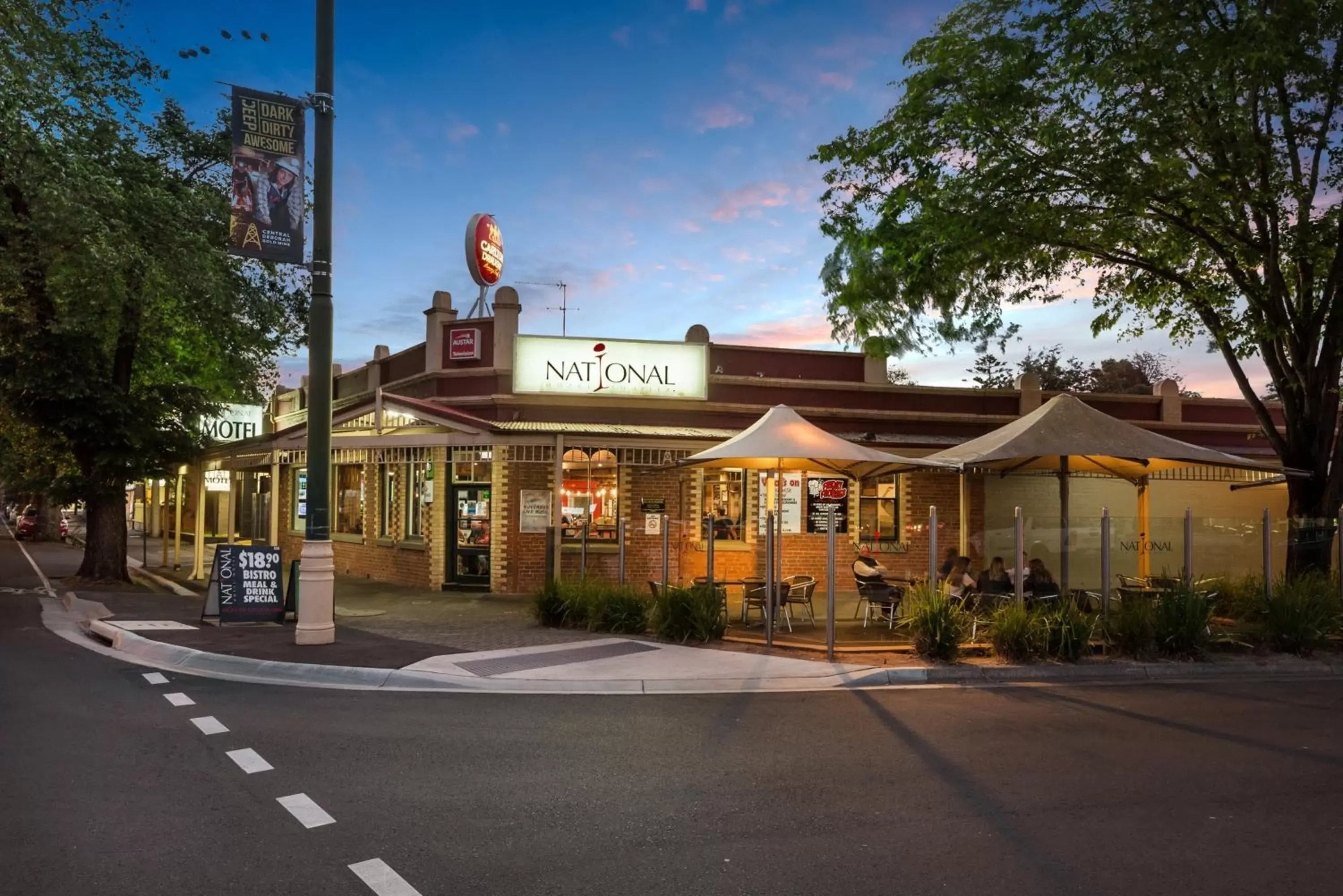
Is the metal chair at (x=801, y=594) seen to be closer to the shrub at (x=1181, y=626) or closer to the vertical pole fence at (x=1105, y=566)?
the vertical pole fence at (x=1105, y=566)

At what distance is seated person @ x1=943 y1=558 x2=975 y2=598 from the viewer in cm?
1221

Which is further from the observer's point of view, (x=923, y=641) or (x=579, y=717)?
(x=923, y=641)

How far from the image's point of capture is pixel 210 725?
7426 millimetres

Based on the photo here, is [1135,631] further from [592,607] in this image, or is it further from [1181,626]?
→ [592,607]

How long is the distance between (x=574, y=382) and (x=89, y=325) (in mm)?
8568

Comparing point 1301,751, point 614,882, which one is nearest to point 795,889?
point 614,882

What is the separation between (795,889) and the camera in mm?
4375

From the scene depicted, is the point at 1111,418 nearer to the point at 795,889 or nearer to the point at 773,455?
the point at 773,455

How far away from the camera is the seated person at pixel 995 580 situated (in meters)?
12.2

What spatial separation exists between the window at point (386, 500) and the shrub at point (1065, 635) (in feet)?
45.4

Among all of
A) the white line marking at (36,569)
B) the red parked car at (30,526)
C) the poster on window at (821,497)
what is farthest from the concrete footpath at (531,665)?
the red parked car at (30,526)

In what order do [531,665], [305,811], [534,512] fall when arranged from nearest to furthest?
1. [305,811]
2. [531,665]
3. [534,512]

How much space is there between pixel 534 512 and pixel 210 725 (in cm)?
1035

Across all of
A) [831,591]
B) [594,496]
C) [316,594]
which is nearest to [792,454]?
[831,591]
